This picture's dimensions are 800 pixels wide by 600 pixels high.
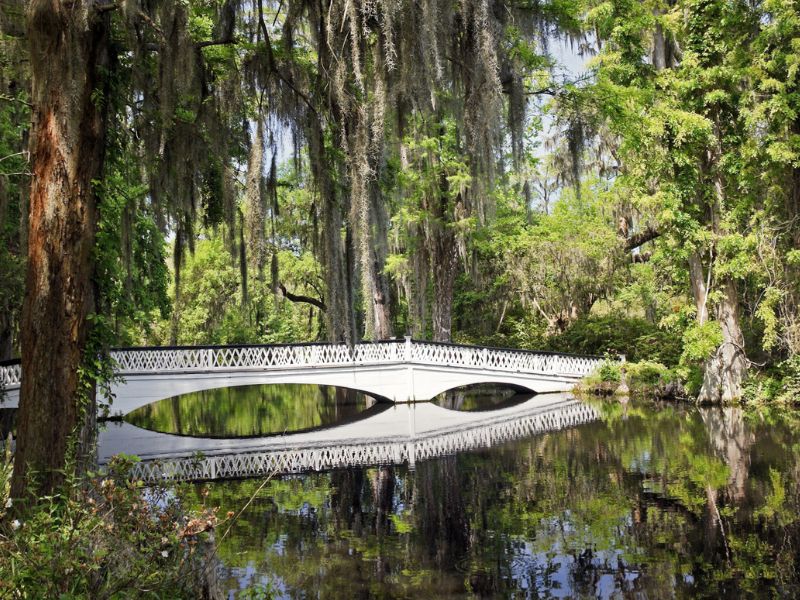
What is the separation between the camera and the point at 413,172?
76.5 feet

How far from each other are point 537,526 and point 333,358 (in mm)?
15095

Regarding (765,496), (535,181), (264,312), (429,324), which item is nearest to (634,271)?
(535,181)

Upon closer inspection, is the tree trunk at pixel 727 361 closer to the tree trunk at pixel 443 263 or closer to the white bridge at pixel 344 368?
the white bridge at pixel 344 368

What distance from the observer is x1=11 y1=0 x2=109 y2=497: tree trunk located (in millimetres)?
5566

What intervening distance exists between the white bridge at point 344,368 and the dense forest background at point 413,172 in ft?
4.35

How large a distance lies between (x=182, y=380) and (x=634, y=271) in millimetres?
16707

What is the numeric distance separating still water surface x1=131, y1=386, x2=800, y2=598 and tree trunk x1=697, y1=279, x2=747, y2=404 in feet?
14.8

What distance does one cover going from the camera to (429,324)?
33.2m

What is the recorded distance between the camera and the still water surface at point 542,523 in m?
6.00

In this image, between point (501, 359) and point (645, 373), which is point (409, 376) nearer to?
point (501, 359)

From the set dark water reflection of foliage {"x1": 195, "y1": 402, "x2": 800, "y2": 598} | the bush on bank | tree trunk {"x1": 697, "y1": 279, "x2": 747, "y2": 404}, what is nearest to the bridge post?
tree trunk {"x1": 697, "y1": 279, "x2": 747, "y2": 404}

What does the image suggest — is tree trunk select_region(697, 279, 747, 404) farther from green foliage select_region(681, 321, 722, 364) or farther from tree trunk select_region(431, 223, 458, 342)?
tree trunk select_region(431, 223, 458, 342)

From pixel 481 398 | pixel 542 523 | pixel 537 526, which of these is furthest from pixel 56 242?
pixel 481 398

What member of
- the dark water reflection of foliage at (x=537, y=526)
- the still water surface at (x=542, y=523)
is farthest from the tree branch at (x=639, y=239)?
the dark water reflection of foliage at (x=537, y=526)
